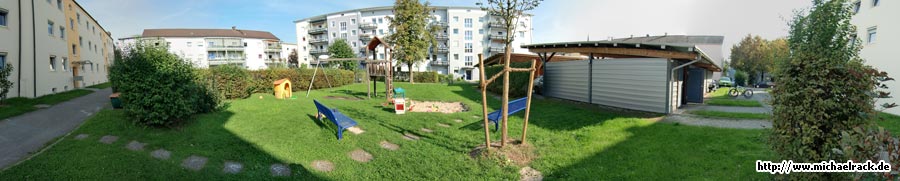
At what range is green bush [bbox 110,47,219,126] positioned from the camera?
6422 millimetres

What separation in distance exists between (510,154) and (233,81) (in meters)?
10.3

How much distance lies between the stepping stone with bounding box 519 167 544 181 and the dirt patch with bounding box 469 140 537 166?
0.22 metres

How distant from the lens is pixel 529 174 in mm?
5324

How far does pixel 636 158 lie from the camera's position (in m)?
5.64

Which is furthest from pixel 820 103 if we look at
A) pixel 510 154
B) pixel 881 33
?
pixel 881 33

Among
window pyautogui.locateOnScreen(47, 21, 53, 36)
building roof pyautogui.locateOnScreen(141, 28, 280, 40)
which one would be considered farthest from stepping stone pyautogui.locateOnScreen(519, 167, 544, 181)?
building roof pyautogui.locateOnScreen(141, 28, 280, 40)

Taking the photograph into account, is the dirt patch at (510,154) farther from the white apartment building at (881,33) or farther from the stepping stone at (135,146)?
Answer: the white apartment building at (881,33)

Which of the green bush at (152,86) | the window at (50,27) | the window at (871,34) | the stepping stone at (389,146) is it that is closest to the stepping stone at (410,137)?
the stepping stone at (389,146)

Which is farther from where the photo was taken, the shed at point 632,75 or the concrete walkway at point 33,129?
the shed at point 632,75

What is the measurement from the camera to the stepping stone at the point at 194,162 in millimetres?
4958

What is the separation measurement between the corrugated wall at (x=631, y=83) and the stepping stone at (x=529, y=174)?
665cm

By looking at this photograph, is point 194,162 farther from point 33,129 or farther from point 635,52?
point 635,52

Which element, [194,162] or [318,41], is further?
[318,41]

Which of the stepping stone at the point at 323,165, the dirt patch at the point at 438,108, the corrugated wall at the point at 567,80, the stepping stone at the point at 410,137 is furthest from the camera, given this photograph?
the corrugated wall at the point at 567,80
